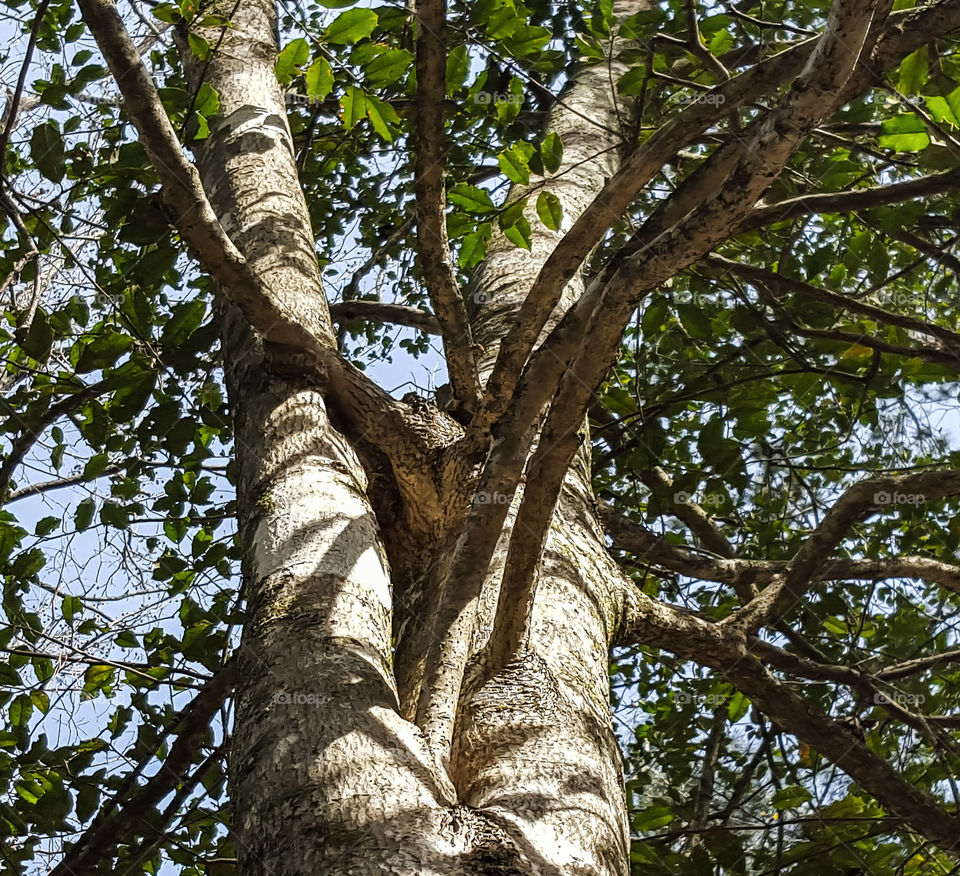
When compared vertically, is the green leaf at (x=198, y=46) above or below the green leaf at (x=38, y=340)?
above

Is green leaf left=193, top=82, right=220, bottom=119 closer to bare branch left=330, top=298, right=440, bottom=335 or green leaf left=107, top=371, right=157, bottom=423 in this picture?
green leaf left=107, top=371, right=157, bottom=423

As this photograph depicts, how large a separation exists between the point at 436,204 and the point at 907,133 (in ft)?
3.24

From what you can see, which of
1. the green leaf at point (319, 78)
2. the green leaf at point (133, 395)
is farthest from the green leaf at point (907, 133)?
the green leaf at point (133, 395)

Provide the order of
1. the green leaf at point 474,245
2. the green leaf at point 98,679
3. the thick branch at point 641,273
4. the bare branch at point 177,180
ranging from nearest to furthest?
the thick branch at point 641,273 → the bare branch at point 177,180 → the green leaf at point 474,245 → the green leaf at point 98,679

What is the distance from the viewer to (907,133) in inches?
79.5

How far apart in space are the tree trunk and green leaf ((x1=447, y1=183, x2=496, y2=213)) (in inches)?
14.8

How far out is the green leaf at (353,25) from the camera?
200 cm

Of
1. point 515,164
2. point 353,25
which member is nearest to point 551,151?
point 515,164

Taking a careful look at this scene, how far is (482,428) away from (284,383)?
1.31 ft

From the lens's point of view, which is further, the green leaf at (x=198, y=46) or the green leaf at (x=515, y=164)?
the green leaf at (x=515, y=164)

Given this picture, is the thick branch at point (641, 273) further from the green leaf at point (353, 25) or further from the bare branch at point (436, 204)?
the green leaf at point (353, 25)

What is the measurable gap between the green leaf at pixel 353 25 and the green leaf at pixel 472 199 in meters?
0.45

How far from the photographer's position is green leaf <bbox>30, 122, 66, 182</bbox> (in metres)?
2.22

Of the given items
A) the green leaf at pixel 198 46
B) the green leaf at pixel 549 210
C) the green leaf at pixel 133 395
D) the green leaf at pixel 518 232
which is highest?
the green leaf at pixel 198 46
